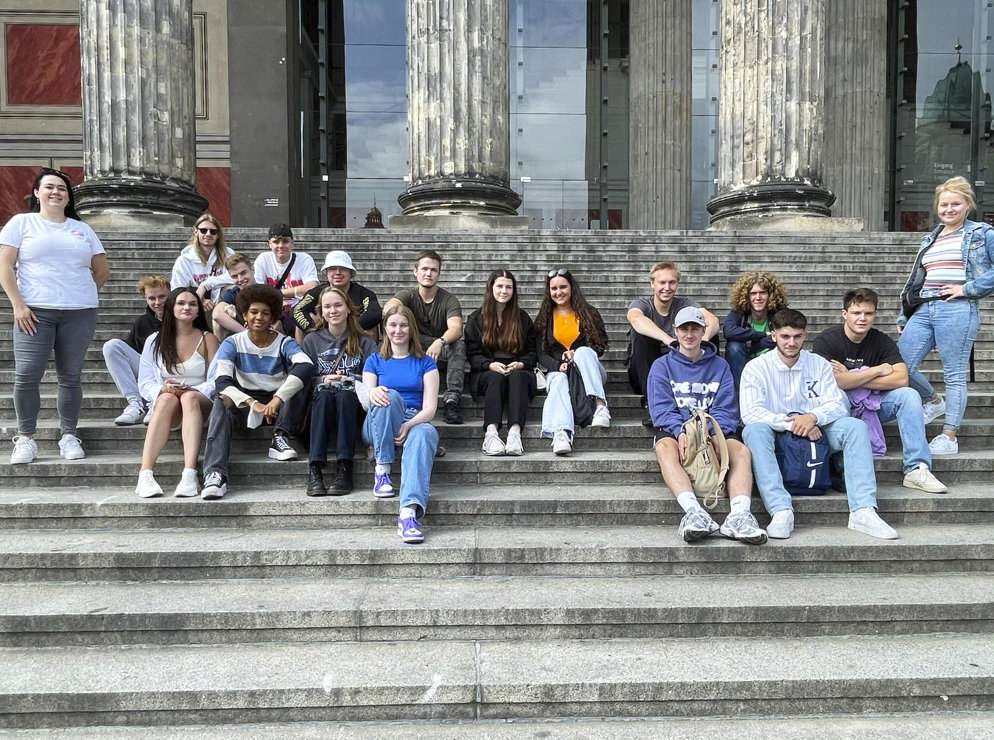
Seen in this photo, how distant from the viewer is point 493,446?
4.93m

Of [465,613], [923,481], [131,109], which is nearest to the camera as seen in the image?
[465,613]

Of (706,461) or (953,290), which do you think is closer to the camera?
(706,461)

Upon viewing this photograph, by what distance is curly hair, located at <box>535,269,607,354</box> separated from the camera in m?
5.46

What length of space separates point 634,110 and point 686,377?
1213cm

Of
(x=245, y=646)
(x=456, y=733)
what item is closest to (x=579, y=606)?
(x=456, y=733)

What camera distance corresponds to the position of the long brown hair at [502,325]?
17.7ft

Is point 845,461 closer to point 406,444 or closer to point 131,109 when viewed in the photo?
point 406,444

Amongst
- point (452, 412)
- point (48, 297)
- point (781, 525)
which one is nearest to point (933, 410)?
point (781, 525)

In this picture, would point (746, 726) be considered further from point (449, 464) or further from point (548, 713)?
point (449, 464)

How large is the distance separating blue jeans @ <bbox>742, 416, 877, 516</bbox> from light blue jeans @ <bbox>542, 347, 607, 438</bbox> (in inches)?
44.3

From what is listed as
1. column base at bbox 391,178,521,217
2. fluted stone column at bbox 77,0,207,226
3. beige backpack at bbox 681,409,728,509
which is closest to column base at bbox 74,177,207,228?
fluted stone column at bbox 77,0,207,226

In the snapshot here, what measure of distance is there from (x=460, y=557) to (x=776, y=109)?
364 inches

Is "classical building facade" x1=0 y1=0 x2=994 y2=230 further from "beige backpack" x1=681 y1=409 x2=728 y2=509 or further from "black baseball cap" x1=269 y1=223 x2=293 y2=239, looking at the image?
"beige backpack" x1=681 y1=409 x2=728 y2=509

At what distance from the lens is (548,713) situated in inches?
120
